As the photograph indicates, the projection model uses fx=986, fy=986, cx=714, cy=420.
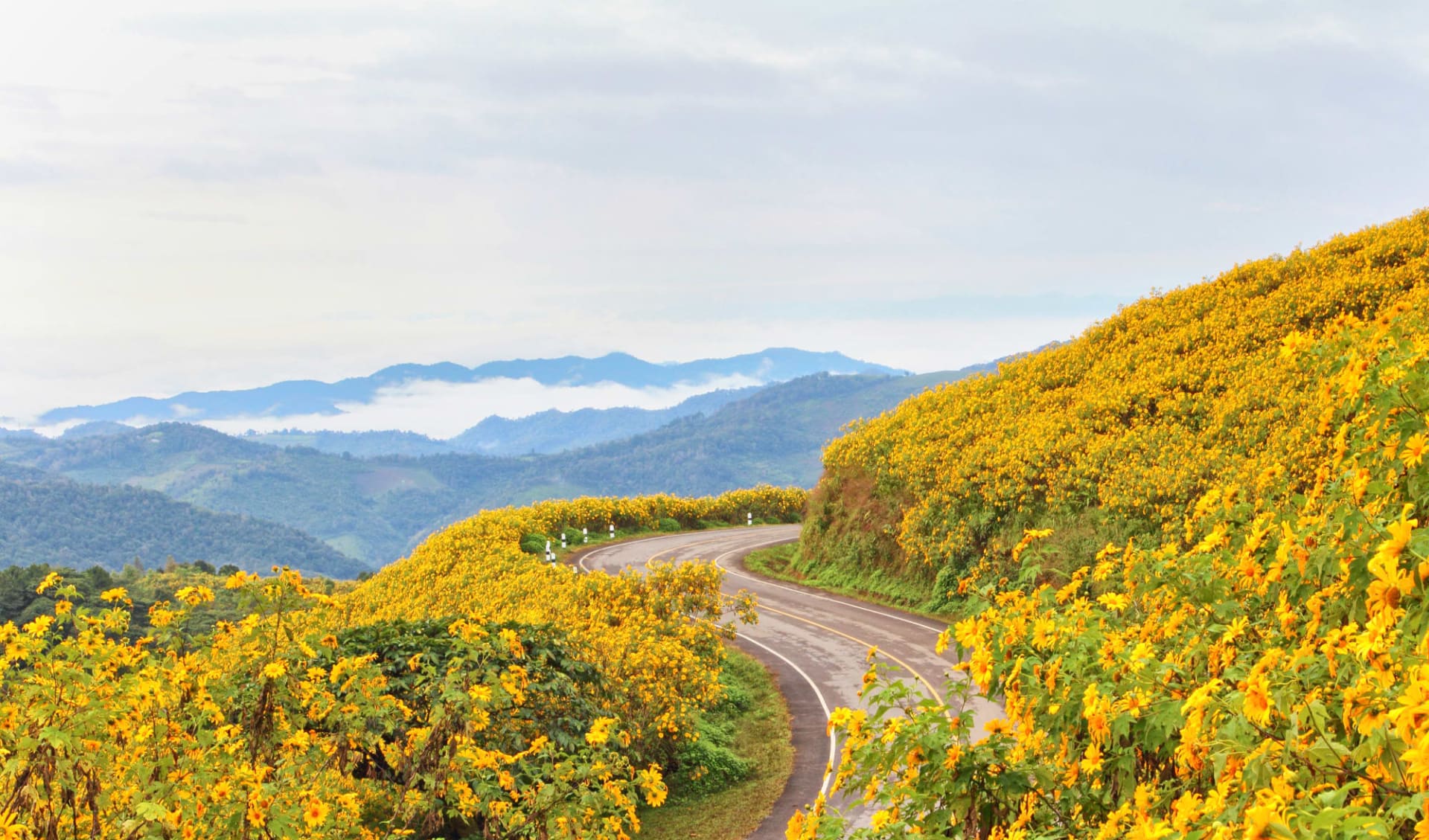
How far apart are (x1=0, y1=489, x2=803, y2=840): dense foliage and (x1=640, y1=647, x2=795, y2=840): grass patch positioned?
1.91ft

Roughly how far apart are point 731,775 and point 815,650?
290 inches

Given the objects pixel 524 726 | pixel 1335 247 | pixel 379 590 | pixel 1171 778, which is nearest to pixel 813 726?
pixel 524 726

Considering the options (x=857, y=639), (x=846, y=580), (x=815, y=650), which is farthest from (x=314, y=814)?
(x=846, y=580)

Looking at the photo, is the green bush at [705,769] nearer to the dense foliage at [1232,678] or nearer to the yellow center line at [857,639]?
the yellow center line at [857,639]

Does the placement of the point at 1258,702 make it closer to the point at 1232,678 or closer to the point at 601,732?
the point at 1232,678

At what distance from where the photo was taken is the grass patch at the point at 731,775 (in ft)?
44.8

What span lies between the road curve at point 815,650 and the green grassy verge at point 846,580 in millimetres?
401

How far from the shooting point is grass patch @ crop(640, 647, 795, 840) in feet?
44.8

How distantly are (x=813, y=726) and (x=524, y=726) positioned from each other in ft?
21.2

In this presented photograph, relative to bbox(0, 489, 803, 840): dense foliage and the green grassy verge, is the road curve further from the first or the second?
bbox(0, 489, 803, 840): dense foliage

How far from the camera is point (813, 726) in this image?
17391mm

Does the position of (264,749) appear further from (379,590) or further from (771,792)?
(379,590)

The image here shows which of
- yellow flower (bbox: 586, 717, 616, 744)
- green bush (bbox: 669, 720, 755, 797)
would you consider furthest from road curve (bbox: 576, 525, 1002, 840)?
yellow flower (bbox: 586, 717, 616, 744)

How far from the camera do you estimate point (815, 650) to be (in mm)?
22484
